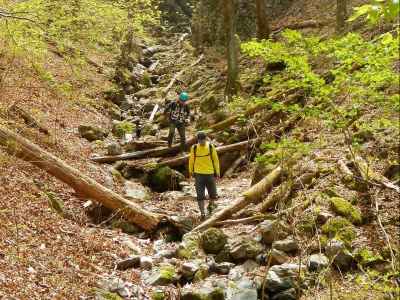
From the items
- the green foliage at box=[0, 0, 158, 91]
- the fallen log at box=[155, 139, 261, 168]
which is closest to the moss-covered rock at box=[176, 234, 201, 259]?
the fallen log at box=[155, 139, 261, 168]

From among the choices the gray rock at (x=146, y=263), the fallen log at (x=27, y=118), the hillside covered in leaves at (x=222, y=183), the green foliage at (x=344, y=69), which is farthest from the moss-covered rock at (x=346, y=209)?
the fallen log at (x=27, y=118)

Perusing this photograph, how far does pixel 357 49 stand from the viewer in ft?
15.3

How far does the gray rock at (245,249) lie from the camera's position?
8.41 metres

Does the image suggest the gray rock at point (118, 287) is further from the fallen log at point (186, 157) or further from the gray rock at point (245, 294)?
the fallen log at point (186, 157)

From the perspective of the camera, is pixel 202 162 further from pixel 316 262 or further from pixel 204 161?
pixel 316 262

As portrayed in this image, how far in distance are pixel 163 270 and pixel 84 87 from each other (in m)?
15.6

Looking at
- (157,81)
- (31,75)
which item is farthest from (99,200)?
(157,81)

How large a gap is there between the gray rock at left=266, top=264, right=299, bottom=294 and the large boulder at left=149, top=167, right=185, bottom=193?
6604 millimetres

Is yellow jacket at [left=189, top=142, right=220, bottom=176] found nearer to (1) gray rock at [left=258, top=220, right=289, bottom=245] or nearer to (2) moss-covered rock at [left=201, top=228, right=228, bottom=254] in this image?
(2) moss-covered rock at [left=201, top=228, right=228, bottom=254]

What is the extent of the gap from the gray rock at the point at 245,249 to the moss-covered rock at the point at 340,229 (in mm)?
1213

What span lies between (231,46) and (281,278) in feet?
40.0

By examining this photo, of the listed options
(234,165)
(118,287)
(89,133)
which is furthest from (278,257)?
(89,133)

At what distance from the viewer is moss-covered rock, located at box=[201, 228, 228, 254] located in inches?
353

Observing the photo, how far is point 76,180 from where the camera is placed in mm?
10859
